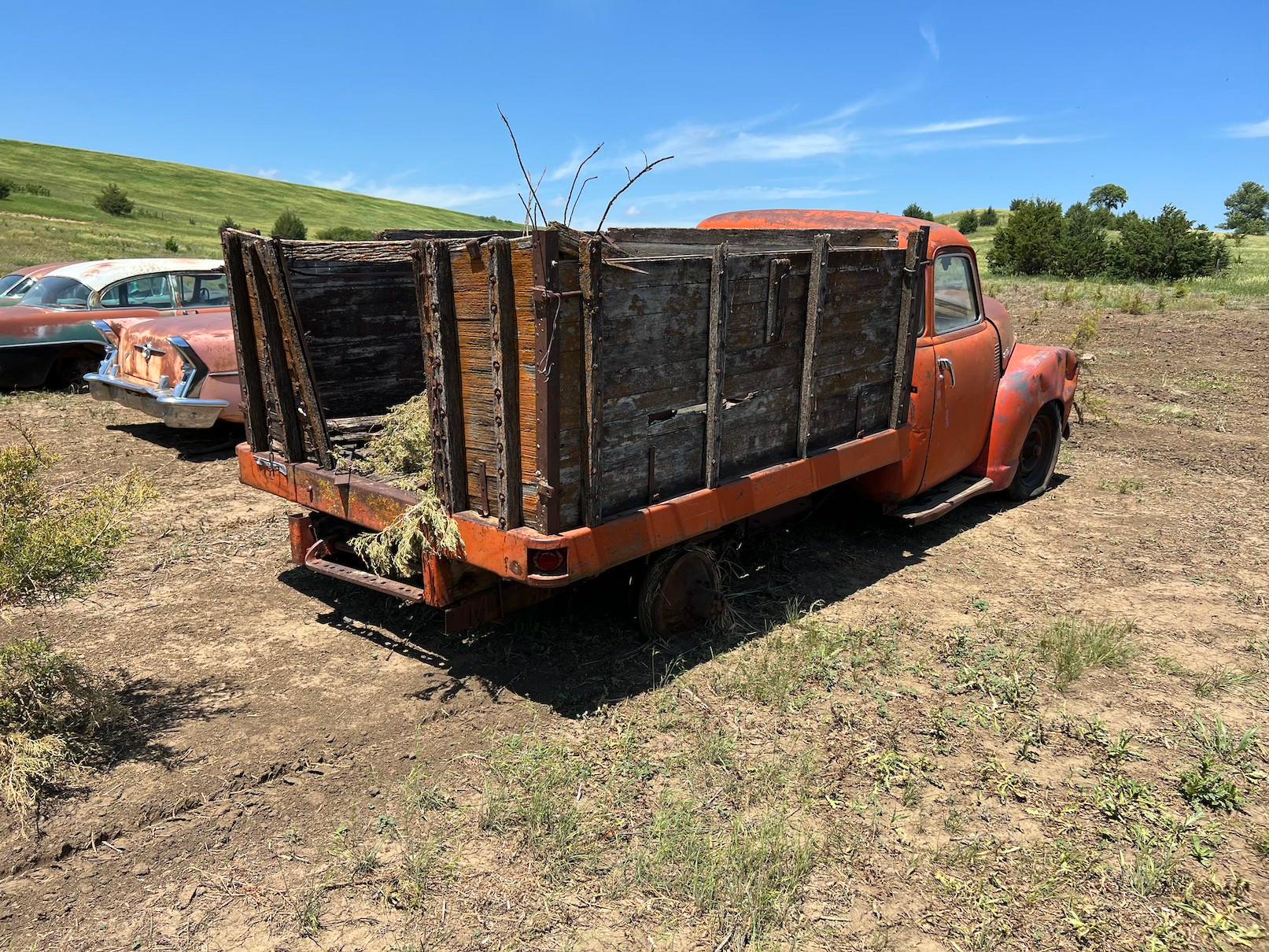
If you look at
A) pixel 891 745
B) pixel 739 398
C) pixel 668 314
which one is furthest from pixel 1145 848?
pixel 668 314

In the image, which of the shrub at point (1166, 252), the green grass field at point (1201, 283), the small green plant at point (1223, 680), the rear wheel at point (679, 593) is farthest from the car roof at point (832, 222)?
the shrub at point (1166, 252)

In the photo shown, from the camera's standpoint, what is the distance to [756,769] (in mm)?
3365

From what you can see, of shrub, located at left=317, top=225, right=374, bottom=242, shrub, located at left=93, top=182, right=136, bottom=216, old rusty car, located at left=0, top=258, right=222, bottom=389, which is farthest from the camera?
shrub, located at left=93, top=182, right=136, bottom=216

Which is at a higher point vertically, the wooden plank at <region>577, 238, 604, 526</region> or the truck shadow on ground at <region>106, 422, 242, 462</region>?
the wooden plank at <region>577, 238, 604, 526</region>

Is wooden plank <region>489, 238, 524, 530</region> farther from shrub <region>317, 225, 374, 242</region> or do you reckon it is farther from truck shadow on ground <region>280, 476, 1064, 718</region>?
shrub <region>317, 225, 374, 242</region>

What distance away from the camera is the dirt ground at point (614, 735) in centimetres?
263

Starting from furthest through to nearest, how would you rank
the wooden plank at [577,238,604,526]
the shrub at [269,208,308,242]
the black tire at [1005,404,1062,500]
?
the shrub at [269,208,308,242] → the black tire at [1005,404,1062,500] → the wooden plank at [577,238,604,526]

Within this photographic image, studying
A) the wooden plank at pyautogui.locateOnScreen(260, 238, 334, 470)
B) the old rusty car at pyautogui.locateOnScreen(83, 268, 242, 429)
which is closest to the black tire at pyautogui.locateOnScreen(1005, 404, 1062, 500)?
the wooden plank at pyautogui.locateOnScreen(260, 238, 334, 470)

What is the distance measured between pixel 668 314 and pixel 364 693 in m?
2.17

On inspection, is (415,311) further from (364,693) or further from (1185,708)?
(1185,708)

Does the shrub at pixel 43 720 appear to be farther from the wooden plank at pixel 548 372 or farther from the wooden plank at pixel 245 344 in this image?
the wooden plank at pixel 548 372

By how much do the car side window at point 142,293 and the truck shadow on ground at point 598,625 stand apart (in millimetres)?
5622

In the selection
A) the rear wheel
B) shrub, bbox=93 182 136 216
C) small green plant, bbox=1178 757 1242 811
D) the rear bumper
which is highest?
shrub, bbox=93 182 136 216

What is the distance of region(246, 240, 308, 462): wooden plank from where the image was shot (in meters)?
4.13
